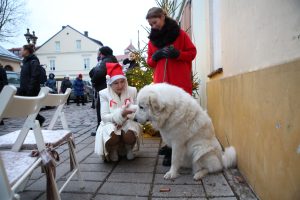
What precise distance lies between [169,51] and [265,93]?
197cm

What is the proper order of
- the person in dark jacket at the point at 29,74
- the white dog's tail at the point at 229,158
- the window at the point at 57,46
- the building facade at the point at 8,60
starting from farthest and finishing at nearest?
the window at the point at 57,46
the building facade at the point at 8,60
the person in dark jacket at the point at 29,74
the white dog's tail at the point at 229,158

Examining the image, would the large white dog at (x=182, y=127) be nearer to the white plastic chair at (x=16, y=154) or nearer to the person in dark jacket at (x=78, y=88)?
the white plastic chair at (x=16, y=154)

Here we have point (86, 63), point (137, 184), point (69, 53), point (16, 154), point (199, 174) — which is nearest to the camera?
point (16, 154)

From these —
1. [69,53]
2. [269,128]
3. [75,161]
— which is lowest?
[75,161]

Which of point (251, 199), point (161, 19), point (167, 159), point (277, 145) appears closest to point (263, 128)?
point (277, 145)

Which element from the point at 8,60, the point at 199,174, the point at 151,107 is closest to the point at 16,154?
the point at 151,107

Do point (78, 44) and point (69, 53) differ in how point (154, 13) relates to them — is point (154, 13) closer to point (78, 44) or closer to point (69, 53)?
point (69, 53)

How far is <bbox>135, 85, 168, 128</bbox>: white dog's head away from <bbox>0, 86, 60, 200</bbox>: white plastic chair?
127 centimetres

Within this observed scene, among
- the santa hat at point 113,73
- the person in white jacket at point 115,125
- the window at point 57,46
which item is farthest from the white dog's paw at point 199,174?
the window at point 57,46

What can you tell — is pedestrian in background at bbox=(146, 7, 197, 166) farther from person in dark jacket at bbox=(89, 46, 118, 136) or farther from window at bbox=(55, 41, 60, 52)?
window at bbox=(55, 41, 60, 52)

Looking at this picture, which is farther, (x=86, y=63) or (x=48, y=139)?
(x=86, y=63)

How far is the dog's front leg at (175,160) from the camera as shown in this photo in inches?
149

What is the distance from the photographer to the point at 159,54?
448cm

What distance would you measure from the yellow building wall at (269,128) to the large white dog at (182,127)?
1.12 ft
